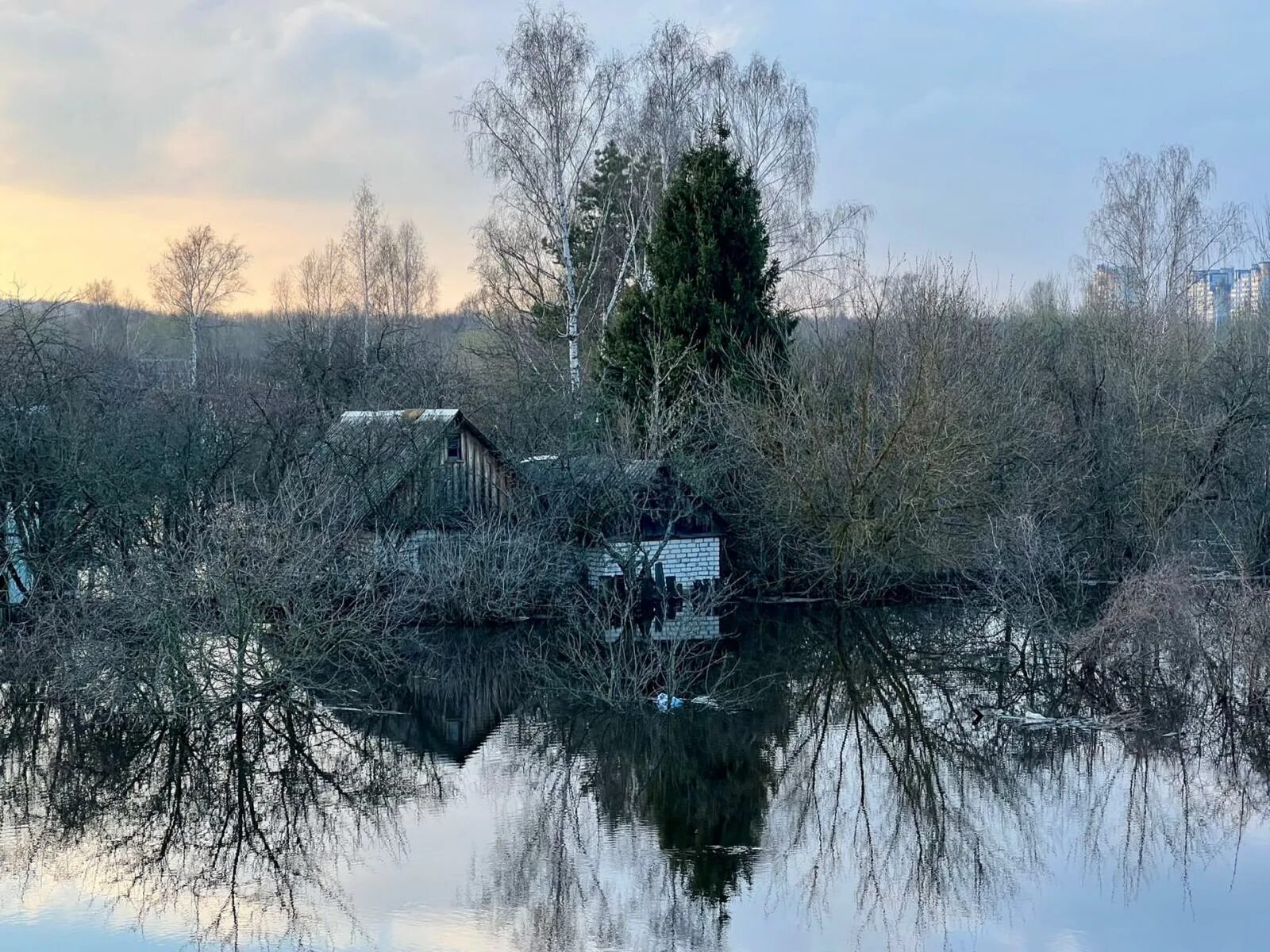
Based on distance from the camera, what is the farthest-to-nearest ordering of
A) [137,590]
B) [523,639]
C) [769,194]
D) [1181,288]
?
[1181,288]
[769,194]
[523,639]
[137,590]

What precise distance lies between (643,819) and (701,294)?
16.7 m

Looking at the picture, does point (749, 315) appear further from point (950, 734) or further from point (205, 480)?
point (950, 734)

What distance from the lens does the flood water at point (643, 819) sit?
34.0 ft

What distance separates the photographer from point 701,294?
2772 cm

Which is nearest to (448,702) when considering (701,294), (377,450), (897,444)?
(377,450)

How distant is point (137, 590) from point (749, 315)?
618 inches

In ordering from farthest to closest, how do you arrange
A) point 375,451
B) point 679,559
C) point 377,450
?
point 679,559 < point 375,451 < point 377,450

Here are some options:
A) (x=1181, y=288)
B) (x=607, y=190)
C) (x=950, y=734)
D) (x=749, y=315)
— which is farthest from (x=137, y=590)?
(x=1181, y=288)

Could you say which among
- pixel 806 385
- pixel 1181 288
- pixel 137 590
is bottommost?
pixel 137 590

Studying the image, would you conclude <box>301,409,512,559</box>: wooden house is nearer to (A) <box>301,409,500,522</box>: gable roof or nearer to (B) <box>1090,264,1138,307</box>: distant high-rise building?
(A) <box>301,409,500,522</box>: gable roof

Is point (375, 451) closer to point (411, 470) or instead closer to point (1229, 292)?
point (411, 470)

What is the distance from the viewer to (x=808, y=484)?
25109 millimetres

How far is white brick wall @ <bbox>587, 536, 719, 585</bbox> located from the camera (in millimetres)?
24422

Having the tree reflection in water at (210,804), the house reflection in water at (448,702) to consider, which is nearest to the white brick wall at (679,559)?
the house reflection in water at (448,702)
